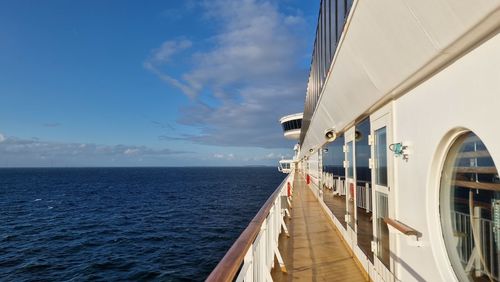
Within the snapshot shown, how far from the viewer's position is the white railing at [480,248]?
1750 millimetres

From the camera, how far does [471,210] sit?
1.90 metres

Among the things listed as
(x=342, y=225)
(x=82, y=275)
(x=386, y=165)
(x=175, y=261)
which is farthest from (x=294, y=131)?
(x=386, y=165)

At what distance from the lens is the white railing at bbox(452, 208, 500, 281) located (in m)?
1.75

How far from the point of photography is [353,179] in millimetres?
4945

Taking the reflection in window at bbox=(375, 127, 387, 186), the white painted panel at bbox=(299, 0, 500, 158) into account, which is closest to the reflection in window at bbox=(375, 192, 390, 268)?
the reflection in window at bbox=(375, 127, 387, 186)

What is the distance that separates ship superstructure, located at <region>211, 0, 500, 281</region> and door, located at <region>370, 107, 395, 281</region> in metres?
0.01

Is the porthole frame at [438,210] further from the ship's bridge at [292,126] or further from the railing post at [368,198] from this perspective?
the ship's bridge at [292,126]

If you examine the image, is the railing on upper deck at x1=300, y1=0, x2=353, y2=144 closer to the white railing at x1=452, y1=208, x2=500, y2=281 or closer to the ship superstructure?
the ship superstructure

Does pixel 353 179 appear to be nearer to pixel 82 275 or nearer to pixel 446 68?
pixel 446 68

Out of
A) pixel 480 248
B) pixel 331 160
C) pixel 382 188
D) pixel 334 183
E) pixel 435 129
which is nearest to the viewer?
pixel 480 248

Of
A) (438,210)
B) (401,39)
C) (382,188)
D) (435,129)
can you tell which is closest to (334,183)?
(382,188)

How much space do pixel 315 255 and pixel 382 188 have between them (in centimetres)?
141

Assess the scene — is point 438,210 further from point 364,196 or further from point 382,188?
point 364,196

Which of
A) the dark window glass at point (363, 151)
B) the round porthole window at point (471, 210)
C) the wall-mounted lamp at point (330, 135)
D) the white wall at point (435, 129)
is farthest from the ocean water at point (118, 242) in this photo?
the round porthole window at point (471, 210)
